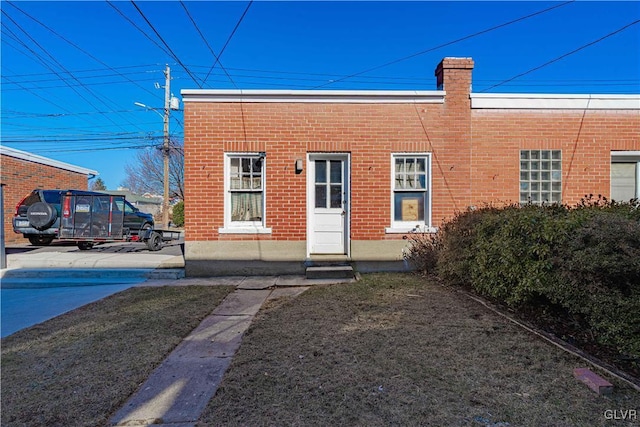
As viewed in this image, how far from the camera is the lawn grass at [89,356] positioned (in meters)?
2.46

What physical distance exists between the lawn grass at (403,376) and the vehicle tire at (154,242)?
777cm

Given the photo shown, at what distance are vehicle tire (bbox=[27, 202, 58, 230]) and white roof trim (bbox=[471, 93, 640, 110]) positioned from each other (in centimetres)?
1378

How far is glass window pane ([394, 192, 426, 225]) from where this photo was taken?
7527 millimetres

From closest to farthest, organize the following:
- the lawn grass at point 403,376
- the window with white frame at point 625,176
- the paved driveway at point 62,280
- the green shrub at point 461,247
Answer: the lawn grass at point 403,376 < the paved driveway at point 62,280 < the green shrub at point 461,247 < the window with white frame at point 625,176

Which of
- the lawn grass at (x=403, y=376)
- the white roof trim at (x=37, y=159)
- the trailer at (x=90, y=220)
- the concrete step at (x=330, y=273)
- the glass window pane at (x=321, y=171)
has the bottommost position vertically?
the lawn grass at (x=403, y=376)

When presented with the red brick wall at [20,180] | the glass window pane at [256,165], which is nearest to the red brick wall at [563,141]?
the glass window pane at [256,165]

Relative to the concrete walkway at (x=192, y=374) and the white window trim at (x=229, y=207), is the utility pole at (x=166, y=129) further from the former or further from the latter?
the concrete walkway at (x=192, y=374)

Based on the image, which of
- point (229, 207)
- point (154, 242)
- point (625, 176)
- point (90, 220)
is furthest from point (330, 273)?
point (90, 220)

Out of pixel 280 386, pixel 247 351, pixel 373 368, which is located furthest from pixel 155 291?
pixel 373 368

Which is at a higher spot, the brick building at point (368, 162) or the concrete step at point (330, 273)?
the brick building at point (368, 162)

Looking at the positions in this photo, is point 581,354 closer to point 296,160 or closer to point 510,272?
point 510,272

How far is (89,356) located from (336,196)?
17.7 ft

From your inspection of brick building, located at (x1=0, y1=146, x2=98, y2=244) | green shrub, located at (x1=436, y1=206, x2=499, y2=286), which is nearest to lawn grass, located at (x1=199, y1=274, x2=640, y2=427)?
green shrub, located at (x1=436, y1=206, x2=499, y2=286)

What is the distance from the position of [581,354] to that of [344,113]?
19.3 ft
